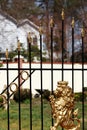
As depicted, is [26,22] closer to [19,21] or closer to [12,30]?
[19,21]

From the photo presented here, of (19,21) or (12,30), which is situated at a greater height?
(19,21)

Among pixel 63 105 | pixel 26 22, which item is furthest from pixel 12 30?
pixel 63 105

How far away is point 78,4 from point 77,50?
13.6ft

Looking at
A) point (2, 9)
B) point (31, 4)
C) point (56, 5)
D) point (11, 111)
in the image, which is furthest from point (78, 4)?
point (11, 111)

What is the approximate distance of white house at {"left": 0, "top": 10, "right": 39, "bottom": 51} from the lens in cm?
2289

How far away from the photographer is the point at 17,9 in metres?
23.7

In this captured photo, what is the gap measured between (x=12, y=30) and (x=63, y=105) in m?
22.8

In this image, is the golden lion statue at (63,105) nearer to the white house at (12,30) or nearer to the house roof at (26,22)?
the white house at (12,30)

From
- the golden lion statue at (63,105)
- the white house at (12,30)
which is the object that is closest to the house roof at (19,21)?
the white house at (12,30)

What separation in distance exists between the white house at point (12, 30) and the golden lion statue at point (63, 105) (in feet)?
59.8

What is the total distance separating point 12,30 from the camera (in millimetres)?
25469

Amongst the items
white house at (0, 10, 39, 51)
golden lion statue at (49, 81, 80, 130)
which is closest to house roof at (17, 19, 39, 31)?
white house at (0, 10, 39, 51)

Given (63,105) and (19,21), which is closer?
(63,105)

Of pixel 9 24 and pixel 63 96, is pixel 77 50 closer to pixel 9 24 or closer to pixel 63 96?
pixel 9 24
